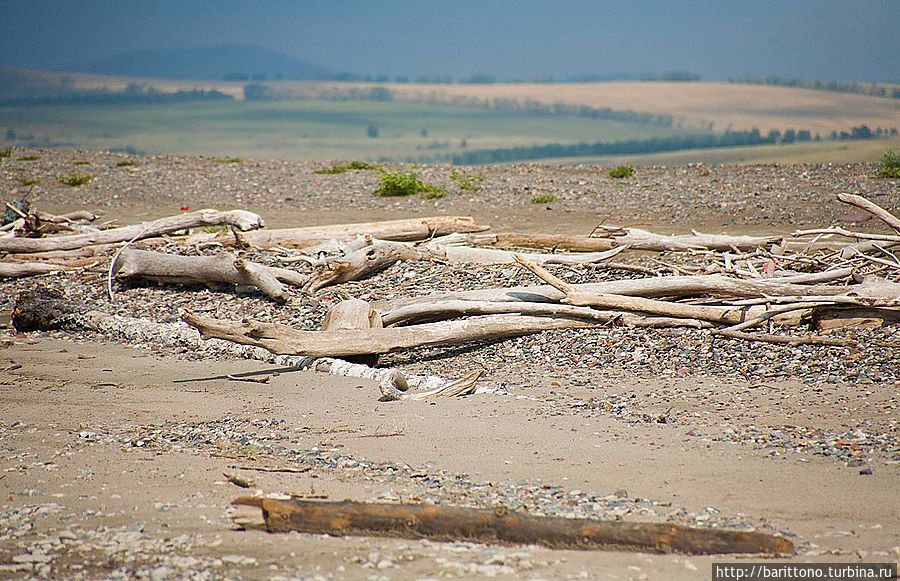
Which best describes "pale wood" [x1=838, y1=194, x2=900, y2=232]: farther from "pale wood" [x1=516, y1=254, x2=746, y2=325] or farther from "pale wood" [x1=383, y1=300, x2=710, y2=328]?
"pale wood" [x1=383, y1=300, x2=710, y2=328]

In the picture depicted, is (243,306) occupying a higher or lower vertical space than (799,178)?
lower

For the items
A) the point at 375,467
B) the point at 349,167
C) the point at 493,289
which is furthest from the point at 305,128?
the point at 375,467

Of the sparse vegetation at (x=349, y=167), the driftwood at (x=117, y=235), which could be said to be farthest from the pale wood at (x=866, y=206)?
the sparse vegetation at (x=349, y=167)

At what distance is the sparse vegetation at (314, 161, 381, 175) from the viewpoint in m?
18.9

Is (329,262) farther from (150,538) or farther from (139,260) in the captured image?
(150,538)

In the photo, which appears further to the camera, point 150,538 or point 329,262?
point 329,262

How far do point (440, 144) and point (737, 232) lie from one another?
73225 millimetres

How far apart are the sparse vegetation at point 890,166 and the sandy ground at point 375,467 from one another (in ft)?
35.8

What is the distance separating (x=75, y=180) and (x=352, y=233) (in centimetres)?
889

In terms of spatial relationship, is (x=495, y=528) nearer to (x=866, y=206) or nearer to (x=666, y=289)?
(x=666, y=289)

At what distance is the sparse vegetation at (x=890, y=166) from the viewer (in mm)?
15586

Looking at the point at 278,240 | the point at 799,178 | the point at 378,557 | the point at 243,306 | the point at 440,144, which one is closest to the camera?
the point at 378,557

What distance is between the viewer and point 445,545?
11.8 feet

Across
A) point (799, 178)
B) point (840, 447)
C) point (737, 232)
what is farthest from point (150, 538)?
point (799, 178)
